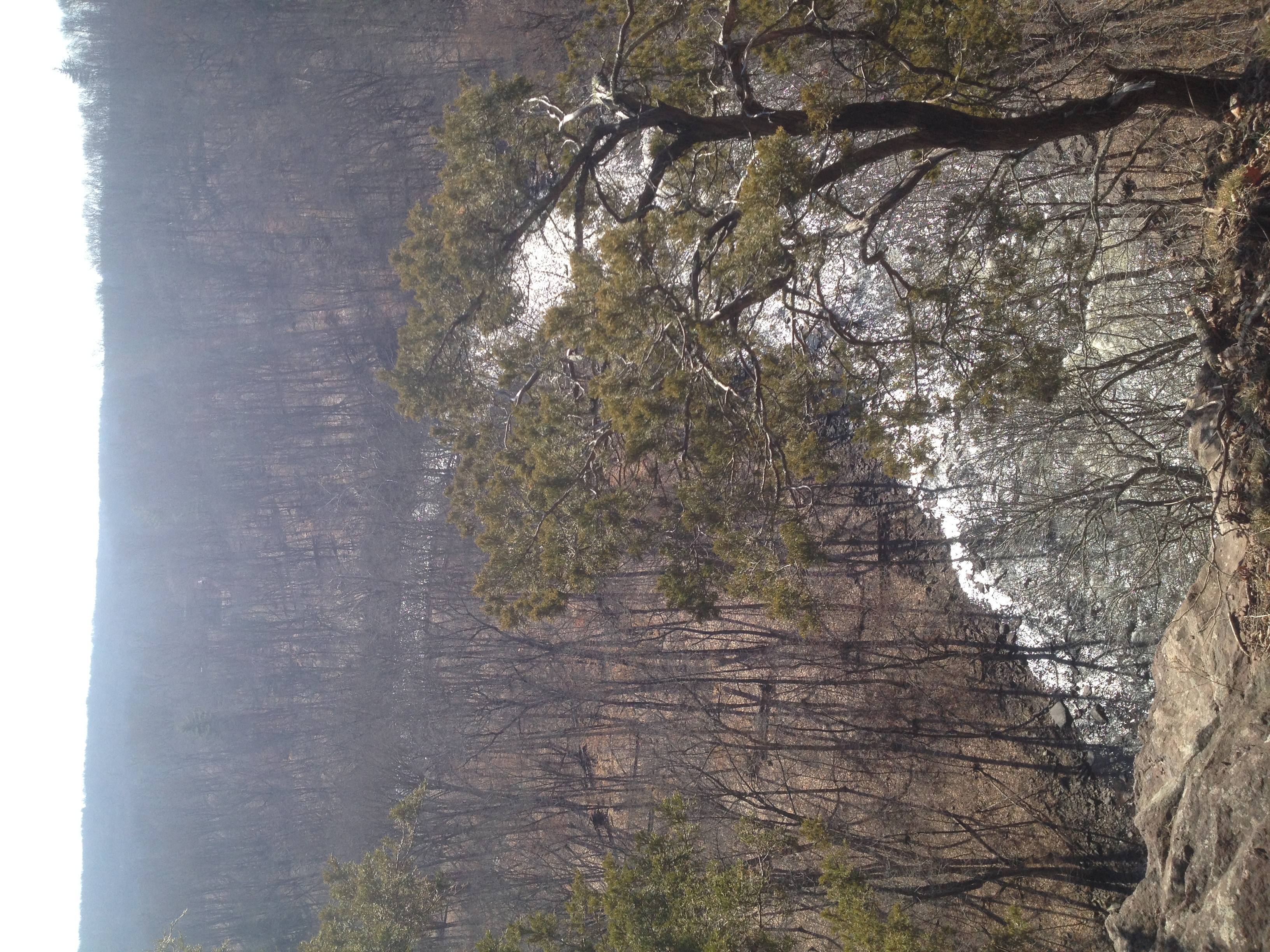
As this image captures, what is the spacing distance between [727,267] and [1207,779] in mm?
4359

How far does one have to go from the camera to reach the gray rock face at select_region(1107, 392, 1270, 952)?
421cm

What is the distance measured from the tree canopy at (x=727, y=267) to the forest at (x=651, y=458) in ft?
0.17

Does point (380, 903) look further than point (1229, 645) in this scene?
Yes

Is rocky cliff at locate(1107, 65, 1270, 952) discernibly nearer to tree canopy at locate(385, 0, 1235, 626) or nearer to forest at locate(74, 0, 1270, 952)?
forest at locate(74, 0, 1270, 952)

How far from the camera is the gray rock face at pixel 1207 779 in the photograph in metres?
4.21

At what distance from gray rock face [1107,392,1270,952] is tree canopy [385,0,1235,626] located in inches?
76.7

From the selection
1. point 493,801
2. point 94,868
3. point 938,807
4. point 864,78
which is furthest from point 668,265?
point 94,868

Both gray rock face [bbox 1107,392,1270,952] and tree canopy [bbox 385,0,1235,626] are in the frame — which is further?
tree canopy [bbox 385,0,1235,626]

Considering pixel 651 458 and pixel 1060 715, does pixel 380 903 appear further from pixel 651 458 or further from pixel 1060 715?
pixel 1060 715

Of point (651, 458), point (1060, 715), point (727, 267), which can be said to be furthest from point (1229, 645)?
point (651, 458)

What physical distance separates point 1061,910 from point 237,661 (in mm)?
12954

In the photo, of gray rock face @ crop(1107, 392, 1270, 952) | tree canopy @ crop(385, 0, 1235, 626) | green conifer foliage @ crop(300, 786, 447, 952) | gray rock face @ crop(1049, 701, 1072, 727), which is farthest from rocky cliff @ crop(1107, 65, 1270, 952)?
green conifer foliage @ crop(300, 786, 447, 952)

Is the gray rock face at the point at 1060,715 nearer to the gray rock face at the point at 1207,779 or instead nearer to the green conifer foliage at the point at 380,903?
the gray rock face at the point at 1207,779

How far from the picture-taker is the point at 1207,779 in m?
4.79
